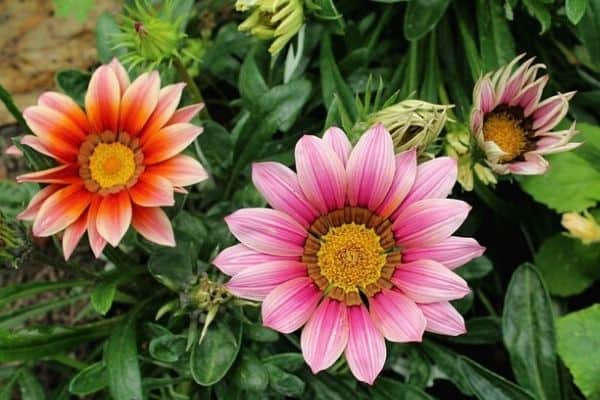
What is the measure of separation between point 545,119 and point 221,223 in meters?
0.61

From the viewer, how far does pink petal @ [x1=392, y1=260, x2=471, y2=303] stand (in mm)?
1268

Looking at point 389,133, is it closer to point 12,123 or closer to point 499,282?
point 499,282

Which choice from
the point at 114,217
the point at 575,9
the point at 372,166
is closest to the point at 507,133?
the point at 575,9

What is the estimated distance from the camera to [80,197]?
1420mm

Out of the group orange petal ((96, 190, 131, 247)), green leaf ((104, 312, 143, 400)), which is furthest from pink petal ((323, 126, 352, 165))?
green leaf ((104, 312, 143, 400))

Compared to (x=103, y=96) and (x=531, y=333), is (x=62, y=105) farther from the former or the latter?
(x=531, y=333)

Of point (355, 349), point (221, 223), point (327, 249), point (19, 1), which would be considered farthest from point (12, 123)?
point (355, 349)

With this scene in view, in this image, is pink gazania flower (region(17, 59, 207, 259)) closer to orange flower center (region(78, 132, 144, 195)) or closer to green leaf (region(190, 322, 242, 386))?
orange flower center (region(78, 132, 144, 195))

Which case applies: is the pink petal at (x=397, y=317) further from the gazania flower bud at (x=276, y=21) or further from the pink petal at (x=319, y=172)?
the gazania flower bud at (x=276, y=21)

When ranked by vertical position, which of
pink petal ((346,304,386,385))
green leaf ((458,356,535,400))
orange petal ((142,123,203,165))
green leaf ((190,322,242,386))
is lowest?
green leaf ((458,356,535,400))

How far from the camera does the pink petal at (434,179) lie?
4.25 feet

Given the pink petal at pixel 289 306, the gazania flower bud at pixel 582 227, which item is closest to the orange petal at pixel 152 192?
the pink petal at pixel 289 306

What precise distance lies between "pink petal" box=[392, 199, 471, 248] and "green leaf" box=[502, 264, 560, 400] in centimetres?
40

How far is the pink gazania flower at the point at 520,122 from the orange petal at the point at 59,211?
0.64 meters
